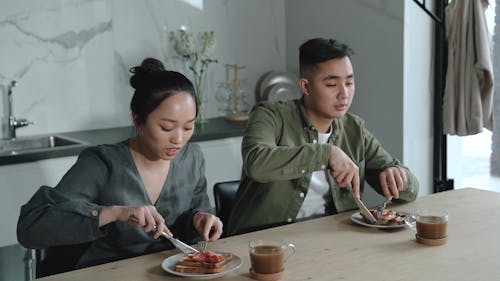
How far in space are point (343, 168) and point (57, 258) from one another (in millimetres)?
816

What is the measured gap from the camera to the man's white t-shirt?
216 centimetres

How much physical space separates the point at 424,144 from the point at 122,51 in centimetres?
163

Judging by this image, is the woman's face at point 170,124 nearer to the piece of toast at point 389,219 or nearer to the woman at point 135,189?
the woman at point 135,189

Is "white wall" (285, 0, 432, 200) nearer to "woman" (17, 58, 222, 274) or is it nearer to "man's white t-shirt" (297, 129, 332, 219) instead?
"man's white t-shirt" (297, 129, 332, 219)

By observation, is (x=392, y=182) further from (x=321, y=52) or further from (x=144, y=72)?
(x=144, y=72)

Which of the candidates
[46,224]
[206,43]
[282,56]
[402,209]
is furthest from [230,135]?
[46,224]

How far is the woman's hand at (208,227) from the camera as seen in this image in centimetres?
170

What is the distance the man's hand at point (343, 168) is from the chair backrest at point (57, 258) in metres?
0.73

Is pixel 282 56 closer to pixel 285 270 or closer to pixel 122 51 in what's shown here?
pixel 122 51

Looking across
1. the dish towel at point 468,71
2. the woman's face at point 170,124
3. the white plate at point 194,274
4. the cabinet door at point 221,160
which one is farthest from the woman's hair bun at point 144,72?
the dish towel at point 468,71

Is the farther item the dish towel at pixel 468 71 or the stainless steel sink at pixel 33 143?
the stainless steel sink at pixel 33 143

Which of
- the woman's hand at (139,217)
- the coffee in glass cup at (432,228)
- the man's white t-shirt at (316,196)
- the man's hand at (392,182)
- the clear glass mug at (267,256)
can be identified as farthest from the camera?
the man's white t-shirt at (316,196)

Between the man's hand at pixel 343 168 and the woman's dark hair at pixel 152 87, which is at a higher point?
the woman's dark hair at pixel 152 87

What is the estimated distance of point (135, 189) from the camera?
1.77 metres
